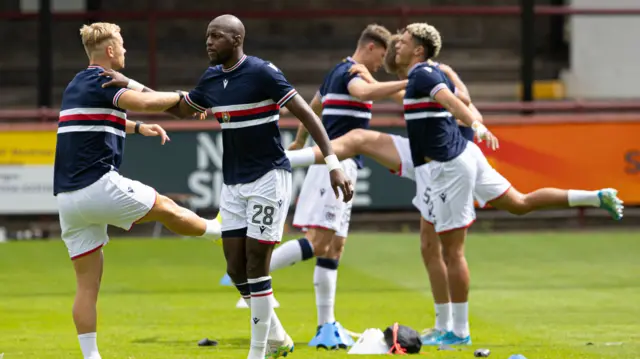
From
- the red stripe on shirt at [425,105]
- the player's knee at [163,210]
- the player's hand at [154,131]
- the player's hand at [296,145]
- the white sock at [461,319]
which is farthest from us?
the player's hand at [296,145]

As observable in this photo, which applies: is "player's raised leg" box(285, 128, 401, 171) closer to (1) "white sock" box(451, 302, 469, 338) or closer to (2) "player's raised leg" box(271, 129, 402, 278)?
(2) "player's raised leg" box(271, 129, 402, 278)

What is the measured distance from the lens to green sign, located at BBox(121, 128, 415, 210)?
→ 18344 mm

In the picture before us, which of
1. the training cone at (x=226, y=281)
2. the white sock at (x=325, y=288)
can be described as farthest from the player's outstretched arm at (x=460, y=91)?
the training cone at (x=226, y=281)

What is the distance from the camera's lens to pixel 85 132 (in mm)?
7938

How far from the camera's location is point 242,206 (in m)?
8.02

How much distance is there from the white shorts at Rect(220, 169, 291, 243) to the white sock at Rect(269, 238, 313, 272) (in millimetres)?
1970

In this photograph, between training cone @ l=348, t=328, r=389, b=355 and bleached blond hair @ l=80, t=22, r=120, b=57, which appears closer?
bleached blond hair @ l=80, t=22, r=120, b=57

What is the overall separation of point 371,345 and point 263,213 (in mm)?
1580

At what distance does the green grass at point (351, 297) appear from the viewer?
9469 millimetres

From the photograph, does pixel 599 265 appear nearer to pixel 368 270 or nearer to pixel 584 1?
pixel 368 270

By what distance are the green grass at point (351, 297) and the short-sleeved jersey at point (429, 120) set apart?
1.55 metres

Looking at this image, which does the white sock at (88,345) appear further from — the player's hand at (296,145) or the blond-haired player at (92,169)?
the player's hand at (296,145)

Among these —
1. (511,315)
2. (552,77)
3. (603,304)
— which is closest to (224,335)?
(511,315)

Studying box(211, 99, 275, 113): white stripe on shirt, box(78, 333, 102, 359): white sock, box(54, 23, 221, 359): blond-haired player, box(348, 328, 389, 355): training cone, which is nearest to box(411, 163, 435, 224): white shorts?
box(348, 328, 389, 355): training cone
